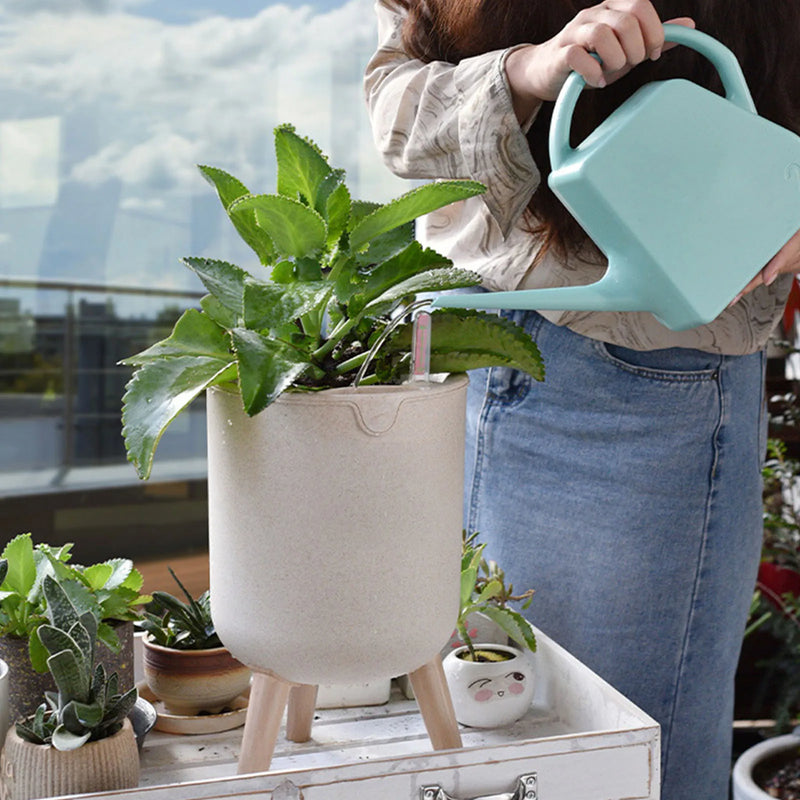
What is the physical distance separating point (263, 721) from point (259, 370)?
222 millimetres

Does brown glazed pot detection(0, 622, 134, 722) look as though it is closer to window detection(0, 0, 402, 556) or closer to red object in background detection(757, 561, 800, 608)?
red object in background detection(757, 561, 800, 608)

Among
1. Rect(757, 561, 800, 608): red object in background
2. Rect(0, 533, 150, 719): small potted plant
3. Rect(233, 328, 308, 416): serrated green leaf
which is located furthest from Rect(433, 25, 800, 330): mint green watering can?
Rect(757, 561, 800, 608): red object in background

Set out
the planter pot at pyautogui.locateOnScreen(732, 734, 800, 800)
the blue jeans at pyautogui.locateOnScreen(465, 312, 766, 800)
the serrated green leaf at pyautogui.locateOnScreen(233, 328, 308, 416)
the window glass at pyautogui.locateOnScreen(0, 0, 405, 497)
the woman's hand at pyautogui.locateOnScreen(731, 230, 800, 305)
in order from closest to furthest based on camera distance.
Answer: the serrated green leaf at pyautogui.locateOnScreen(233, 328, 308, 416) < the woman's hand at pyautogui.locateOnScreen(731, 230, 800, 305) < the blue jeans at pyautogui.locateOnScreen(465, 312, 766, 800) < the planter pot at pyautogui.locateOnScreen(732, 734, 800, 800) < the window glass at pyautogui.locateOnScreen(0, 0, 405, 497)

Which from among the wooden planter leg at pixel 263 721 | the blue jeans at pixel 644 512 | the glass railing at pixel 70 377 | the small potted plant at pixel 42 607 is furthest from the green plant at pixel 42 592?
the glass railing at pixel 70 377

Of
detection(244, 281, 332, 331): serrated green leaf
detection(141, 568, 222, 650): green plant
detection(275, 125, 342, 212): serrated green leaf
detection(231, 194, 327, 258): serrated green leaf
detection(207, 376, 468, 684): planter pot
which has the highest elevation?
detection(275, 125, 342, 212): serrated green leaf

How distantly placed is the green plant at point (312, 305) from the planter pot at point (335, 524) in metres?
0.03

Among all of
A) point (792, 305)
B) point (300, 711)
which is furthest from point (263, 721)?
point (792, 305)

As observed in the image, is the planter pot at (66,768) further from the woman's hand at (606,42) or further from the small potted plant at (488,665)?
the woman's hand at (606,42)

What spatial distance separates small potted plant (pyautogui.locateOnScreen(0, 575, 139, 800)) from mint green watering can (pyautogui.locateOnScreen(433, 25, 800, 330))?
29 centimetres

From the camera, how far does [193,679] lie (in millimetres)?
685

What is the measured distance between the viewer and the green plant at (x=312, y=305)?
51 cm

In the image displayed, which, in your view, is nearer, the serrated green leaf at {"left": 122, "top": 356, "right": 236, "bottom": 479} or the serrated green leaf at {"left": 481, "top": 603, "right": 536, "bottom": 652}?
the serrated green leaf at {"left": 122, "top": 356, "right": 236, "bottom": 479}

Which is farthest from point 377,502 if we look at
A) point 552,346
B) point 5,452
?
point 5,452

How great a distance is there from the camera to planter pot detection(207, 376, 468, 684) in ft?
1.70
